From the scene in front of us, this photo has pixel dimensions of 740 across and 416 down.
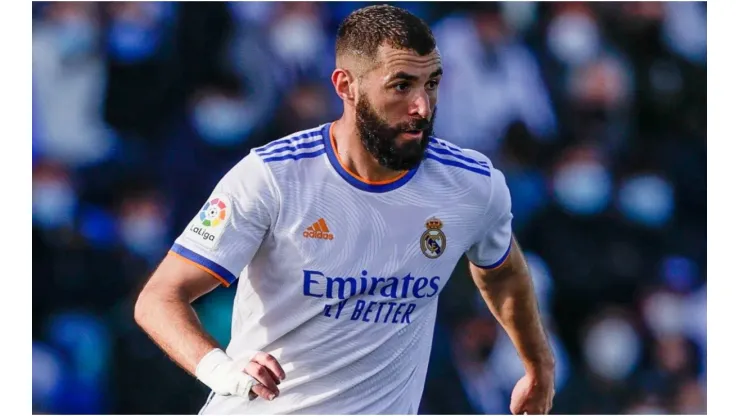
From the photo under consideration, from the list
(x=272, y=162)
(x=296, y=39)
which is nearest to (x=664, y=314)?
(x=296, y=39)

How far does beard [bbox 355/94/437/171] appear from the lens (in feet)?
13.9

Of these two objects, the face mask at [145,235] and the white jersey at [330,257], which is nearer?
the white jersey at [330,257]

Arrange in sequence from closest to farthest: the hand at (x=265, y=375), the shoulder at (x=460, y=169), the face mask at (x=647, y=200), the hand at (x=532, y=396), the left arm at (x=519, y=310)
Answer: the hand at (x=265, y=375) → the shoulder at (x=460, y=169) → the left arm at (x=519, y=310) → the hand at (x=532, y=396) → the face mask at (x=647, y=200)

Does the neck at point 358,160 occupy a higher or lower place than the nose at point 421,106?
lower

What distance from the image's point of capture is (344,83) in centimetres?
442

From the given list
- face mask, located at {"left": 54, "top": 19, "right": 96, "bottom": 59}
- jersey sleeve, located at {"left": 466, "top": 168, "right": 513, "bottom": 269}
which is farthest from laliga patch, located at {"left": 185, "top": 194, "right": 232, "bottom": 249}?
face mask, located at {"left": 54, "top": 19, "right": 96, "bottom": 59}

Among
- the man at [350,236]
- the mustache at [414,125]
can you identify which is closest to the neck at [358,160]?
the man at [350,236]

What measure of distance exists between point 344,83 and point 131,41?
14.1 feet

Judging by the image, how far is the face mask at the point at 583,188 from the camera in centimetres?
877

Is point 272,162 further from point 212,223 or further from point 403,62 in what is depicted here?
point 403,62

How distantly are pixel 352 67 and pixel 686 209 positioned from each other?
563 centimetres

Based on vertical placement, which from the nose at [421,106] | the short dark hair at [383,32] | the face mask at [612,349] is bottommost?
the face mask at [612,349]

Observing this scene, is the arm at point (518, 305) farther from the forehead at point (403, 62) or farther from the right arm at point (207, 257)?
the right arm at point (207, 257)

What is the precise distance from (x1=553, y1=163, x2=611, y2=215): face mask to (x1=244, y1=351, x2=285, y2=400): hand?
5.48 m
